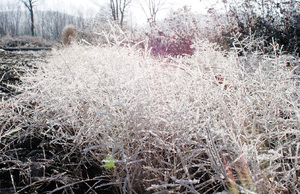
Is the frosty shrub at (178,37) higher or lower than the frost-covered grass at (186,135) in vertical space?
higher

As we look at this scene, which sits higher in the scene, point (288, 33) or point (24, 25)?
point (24, 25)

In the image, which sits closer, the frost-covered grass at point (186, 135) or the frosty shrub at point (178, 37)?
the frost-covered grass at point (186, 135)

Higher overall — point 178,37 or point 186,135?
point 178,37

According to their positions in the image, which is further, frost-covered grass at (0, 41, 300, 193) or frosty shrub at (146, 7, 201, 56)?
frosty shrub at (146, 7, 201, 56)

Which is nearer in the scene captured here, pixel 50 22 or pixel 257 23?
pixel 257 23

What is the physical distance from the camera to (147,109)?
4.05 feet

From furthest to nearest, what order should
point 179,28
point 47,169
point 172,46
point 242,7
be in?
point 179,28
point 172,46
point 242,7
point 47,169

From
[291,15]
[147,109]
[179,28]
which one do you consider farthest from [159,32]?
[147,109]

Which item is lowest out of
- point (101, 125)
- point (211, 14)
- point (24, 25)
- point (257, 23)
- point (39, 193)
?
point (39, 193)

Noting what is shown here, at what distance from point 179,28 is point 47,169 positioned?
510 centimetres

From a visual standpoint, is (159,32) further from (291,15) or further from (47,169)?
(47,169)

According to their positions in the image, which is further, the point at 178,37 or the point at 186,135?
the point at 178,37

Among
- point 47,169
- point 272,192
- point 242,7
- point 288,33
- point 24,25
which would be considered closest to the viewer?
point 272,192

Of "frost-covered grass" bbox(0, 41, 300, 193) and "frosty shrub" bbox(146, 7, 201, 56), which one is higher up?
"frosty shrub" bbox(146, 7, 201, 56)
